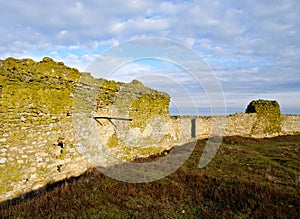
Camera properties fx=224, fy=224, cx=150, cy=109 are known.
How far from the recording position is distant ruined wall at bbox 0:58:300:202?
564 centimetres

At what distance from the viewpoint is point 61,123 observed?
702 cm

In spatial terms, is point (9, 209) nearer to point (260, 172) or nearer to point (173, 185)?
point (173, 185)

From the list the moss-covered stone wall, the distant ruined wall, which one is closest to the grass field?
the distant ruined wall

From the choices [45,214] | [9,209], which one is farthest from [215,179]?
[9,209]

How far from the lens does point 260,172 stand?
8180 millimetres

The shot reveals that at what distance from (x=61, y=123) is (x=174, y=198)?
4.08 m

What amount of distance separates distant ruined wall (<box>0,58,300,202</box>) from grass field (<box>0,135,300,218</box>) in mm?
571

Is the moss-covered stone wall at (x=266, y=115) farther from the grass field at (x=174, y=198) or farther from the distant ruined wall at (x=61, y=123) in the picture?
the grass field at (x=174, y=198)

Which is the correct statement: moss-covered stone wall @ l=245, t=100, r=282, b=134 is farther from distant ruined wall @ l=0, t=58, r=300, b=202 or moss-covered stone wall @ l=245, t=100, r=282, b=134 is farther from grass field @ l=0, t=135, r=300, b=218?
grass field @ l=0, t=135, r=300, b=218

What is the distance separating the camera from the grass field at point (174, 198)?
491 cm

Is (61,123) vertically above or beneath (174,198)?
above

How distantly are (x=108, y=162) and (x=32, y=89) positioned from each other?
4.22 m

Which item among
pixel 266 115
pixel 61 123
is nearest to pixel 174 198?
pixel 61 123

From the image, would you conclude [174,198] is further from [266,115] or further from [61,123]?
[266,115]
